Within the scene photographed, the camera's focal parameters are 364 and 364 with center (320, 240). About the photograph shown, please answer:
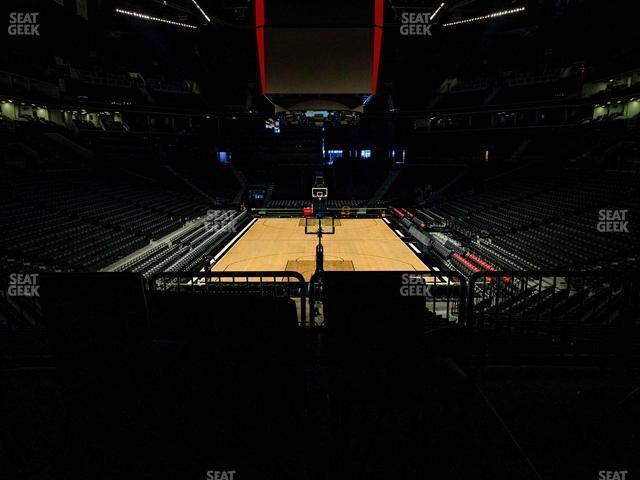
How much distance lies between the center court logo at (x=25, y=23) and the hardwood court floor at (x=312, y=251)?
7.95 metres

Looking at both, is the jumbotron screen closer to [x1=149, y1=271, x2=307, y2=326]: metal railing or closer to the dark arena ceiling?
[x1=149, y1=271, x2=307, y2=326]: metal railing

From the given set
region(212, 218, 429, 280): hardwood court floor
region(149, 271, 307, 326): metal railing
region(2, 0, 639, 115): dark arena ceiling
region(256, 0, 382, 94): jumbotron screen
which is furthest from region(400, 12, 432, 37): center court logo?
region(212, 218, 429, 280): hardwood court floor

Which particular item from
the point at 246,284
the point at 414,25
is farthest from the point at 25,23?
the point at 414,25

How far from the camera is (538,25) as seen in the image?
2031 cm

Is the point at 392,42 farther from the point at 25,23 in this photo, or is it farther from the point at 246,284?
the point at 246,284

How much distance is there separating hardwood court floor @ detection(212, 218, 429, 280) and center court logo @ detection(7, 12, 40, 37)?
795 centimetres

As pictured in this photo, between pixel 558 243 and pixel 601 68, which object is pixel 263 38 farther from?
pixel 601 68

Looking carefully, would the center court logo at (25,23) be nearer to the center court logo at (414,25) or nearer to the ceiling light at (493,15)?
the center court logo at (414,25)

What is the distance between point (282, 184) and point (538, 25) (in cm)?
1812

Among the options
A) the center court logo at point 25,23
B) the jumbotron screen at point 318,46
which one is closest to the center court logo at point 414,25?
the jumbotron screen at point 318,46

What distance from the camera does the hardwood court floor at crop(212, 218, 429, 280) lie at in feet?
41.0

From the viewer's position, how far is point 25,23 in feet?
28.6

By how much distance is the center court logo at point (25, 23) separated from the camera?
28.5 ft

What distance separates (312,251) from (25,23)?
411 inches
